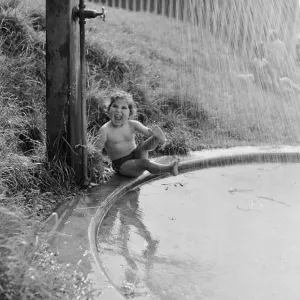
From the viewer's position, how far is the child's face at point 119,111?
4.83 meters

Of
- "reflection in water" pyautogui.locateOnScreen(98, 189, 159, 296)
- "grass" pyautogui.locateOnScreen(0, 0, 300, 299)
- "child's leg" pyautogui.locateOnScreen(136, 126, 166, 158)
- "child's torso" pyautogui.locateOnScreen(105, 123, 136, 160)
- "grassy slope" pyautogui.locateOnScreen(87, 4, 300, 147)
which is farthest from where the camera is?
"grassy slope" pyautogui.locateOnScreen(87, 4, 300, 147)

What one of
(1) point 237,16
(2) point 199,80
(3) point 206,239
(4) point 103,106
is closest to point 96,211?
(3) point 206,239

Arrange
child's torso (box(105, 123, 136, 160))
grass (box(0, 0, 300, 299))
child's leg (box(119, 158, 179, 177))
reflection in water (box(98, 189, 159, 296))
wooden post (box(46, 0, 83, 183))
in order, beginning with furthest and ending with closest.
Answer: child's torso (box(105, 123, 136, 160)) < child's leg (box(119, 158, 179, 177)) < wooden post (box(46, 0, 83, 183)) < reflection in water (box(98, 189, 159, 296)) < grass (box(0, 0, 300, 299))

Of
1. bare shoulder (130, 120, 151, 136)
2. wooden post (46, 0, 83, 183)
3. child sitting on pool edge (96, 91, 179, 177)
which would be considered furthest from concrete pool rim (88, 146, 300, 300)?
wooden post (46, 0, 83, 183)

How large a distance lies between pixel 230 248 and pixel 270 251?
0.26 meters

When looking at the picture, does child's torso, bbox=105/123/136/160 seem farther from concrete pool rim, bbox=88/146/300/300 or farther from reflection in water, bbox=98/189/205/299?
reflection in water, bbox=98/189/205/299

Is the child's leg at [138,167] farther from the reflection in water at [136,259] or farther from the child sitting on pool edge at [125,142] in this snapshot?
the reflection in water at [136,259]

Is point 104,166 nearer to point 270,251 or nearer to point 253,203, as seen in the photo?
point 253,203

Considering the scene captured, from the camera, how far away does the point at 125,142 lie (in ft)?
16.2

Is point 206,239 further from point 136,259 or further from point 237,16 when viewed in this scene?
point 237,16

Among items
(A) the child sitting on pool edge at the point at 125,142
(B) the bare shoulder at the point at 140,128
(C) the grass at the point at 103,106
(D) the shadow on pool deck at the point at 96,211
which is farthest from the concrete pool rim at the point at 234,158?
(B) the bare shoulder at the point at 140,128

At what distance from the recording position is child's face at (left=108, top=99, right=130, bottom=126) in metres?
4.83

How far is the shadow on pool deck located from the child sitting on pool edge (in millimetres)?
136

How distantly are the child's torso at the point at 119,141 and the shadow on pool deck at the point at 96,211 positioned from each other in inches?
8.6
